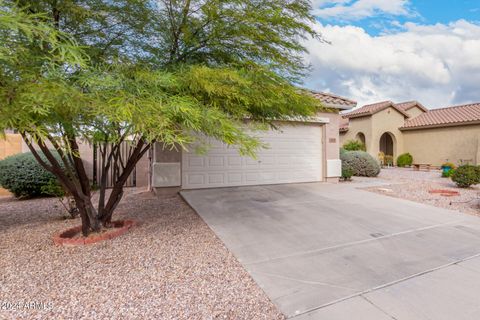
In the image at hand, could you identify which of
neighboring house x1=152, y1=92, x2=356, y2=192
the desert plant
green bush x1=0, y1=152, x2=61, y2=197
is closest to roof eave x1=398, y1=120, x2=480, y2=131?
the desert plant

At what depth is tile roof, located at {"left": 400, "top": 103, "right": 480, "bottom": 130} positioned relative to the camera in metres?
15.8

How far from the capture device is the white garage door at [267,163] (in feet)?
27.9

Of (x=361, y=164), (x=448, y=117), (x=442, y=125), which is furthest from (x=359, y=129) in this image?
(x=361, y=164)

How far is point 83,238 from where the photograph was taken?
4.24 metres

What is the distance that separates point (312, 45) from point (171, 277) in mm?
4315

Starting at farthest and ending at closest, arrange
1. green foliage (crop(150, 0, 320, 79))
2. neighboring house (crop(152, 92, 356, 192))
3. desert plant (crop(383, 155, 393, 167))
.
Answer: desert plant (crop(383, 155, 393, 167)), neighboring house (crop(152, 92, 356, 192)), green foliage (crop(150, 0, 320, 79))

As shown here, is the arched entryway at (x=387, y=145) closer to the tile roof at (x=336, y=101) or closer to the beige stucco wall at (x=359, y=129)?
the beige stucco wall at (x=359, y=129)

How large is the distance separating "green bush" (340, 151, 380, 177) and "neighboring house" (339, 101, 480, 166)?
5.80 m

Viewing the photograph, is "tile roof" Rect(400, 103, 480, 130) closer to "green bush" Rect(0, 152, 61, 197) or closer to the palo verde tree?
the palo verde tree

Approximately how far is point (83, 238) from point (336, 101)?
9.46 metres

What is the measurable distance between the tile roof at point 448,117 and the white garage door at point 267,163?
1171 cm

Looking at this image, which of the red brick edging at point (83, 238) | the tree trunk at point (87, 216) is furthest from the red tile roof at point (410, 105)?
the tree trunk at point (87, 216)

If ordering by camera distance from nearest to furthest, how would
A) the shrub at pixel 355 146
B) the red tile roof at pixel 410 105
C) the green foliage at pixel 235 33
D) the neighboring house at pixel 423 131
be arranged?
the green foliage at pixel 235 33 < the neighboring house at pixel 423 131 < the shrub at pixel 355 146 < the red tile roof at pixel 410 105

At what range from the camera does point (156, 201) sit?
7293mm
